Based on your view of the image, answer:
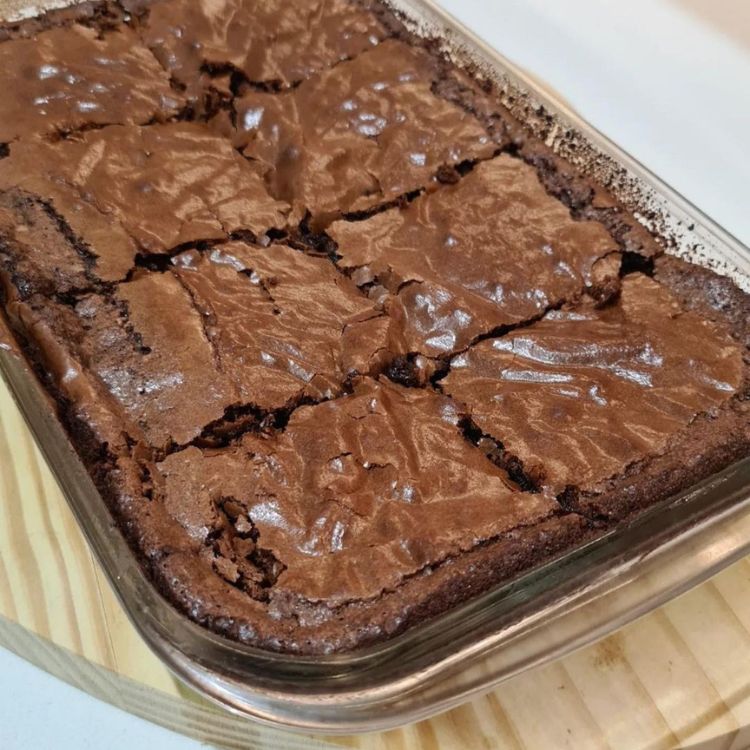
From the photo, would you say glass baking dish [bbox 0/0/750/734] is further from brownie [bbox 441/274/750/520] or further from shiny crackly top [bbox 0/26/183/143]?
shiny crackly top [bbox 0/26/183/143]

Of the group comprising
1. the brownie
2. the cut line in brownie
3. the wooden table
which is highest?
the brownie

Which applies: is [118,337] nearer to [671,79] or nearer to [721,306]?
[721,306]

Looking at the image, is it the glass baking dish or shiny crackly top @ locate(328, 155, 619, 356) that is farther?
shiny crackly top @ locate(328, 155, 619, 356)

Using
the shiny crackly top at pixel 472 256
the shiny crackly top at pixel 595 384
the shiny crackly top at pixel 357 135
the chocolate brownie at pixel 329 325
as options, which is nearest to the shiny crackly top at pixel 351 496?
the chocolate brownie at pixel 329 325

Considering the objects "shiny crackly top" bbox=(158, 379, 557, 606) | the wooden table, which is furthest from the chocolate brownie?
the wooden table

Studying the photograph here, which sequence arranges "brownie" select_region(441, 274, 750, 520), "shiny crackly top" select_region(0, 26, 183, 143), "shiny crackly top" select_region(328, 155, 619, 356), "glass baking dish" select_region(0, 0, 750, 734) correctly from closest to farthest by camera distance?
1. "glass baking dish" select_region(0, 0, 750, 734)
2. "brownie" select_region(441, 274, 750, 520)
3. "shiny crackly top" select_region(328, 155, 619, 356)
4. "shiny crackly top" select_region(0, 26, 183, 143)
